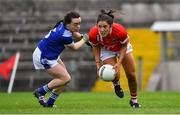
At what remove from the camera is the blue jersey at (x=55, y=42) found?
13.8 metres

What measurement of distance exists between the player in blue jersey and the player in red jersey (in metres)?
0.42

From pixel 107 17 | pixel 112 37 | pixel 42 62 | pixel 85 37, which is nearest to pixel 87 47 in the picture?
pixel 42 62

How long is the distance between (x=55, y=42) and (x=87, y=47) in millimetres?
18048

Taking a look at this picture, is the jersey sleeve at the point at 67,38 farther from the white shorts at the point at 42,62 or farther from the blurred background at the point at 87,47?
the blurred background at the point at 87,47

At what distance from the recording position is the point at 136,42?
32781mm

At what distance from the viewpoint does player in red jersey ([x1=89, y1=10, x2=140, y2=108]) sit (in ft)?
43.1

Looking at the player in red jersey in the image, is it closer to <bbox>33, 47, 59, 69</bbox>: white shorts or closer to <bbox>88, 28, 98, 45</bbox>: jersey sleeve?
<bbox>88, 28, 98, 45</bbox>: jersey sleeve

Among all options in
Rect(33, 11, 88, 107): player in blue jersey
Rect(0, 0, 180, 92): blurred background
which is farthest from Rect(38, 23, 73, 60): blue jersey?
Rect(0, 0, 180, 92): blurred background

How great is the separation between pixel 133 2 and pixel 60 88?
70.7 ft

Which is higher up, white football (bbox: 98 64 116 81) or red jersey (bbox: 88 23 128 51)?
red jersey (bbox: 88 23 128 51)

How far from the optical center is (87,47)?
3192 cm

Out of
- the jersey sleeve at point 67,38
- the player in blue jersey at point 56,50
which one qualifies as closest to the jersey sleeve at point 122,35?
the player in blue jersey at point 56,50

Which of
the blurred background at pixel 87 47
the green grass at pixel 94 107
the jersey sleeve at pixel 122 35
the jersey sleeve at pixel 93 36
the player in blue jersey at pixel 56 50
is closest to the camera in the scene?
the green grass at pixel 94 107

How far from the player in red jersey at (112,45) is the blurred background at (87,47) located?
13539 mm
